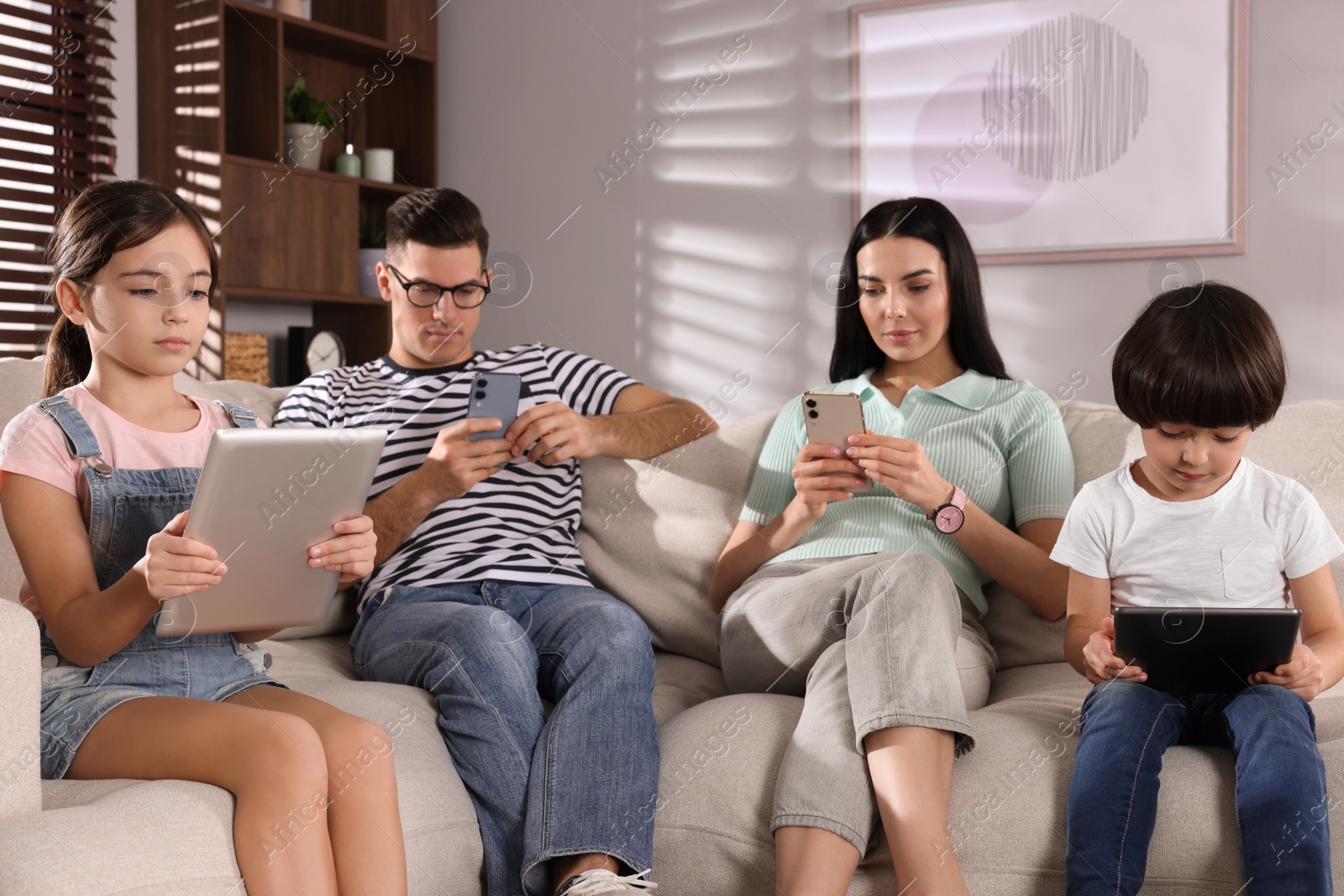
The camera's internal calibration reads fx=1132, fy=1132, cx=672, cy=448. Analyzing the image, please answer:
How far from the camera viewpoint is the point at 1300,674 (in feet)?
4.12

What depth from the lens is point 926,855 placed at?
1230 millimetres

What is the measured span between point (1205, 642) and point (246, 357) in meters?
2.95

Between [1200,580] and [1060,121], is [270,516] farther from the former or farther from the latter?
[1060,121]

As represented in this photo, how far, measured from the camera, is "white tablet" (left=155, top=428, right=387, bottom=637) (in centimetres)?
118

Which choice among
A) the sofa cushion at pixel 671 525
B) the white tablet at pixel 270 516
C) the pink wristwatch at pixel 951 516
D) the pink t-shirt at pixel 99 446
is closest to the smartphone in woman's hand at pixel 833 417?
the pink wristwatch at pixel 951 516

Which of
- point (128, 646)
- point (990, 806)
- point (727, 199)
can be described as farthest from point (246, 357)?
point (990, 806)

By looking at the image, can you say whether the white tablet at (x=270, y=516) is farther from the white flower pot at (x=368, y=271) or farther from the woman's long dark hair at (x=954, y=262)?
the white flower pot at (x=368, y=271)

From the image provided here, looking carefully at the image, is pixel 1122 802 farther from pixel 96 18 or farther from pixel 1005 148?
pixel 96 18

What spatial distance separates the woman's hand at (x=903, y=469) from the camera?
166 cm

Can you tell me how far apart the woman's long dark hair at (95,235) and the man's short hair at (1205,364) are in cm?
116

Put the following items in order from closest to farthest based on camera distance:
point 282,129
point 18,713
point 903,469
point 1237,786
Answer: point 18,713, point 1237,786, point 903,469, point 282,129

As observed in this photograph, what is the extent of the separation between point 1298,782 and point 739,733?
63 centimetres

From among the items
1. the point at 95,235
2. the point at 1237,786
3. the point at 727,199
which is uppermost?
the point at 727,199

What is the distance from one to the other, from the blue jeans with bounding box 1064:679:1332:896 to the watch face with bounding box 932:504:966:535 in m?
0.38
